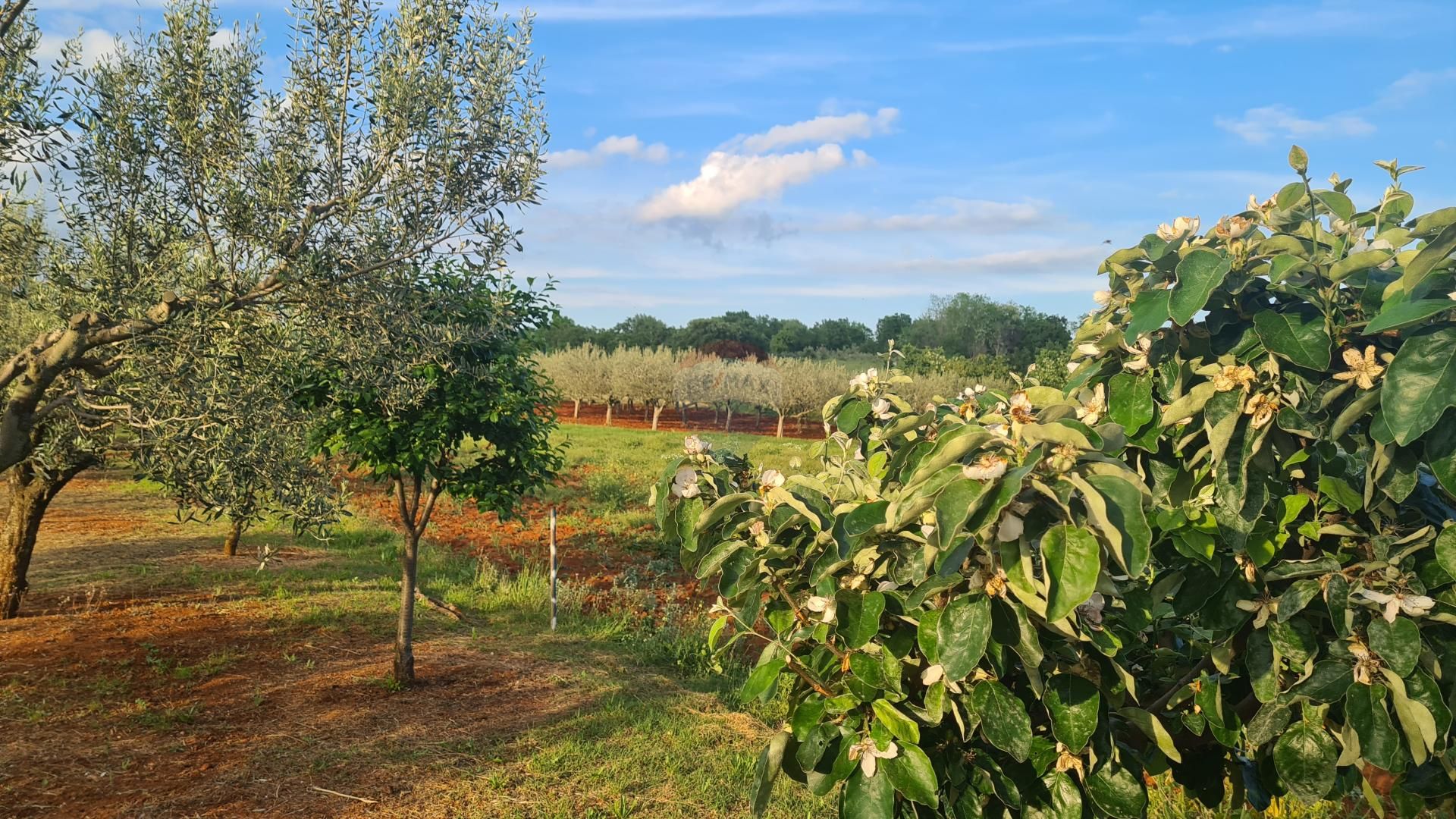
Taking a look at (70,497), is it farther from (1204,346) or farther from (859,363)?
(859,363)

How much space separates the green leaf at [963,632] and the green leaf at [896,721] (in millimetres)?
313

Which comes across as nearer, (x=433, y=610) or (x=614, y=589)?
(x=433, y=610)

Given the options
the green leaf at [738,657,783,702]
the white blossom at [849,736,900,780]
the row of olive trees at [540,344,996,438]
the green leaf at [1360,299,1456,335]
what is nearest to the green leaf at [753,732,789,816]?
the green leaf at [738,657,783,702]

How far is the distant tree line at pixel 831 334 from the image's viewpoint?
74.5 meters

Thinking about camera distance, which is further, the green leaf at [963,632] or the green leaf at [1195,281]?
the green leaf at [1195,281]

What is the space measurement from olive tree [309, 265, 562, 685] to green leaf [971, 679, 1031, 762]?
4.95 meters

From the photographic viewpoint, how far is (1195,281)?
1.82 meters

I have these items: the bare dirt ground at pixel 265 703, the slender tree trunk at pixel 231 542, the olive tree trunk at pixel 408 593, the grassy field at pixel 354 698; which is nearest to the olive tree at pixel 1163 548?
the grassy field at pixel 354 698

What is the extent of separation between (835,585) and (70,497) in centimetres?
1967

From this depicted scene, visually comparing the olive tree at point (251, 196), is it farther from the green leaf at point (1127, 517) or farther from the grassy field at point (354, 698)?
the green leaf at point (1127, 517)

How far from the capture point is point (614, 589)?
10.9 m

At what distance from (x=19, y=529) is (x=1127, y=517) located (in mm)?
10981

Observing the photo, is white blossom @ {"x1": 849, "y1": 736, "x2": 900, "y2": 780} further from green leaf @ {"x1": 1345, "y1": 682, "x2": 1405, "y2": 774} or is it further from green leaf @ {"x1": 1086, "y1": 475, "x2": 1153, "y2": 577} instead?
green leaf @ {"x1": 1345, "y1": 682, "x2": 1405, "y2": 774}

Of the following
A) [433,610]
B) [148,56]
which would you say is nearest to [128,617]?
[433,610]
